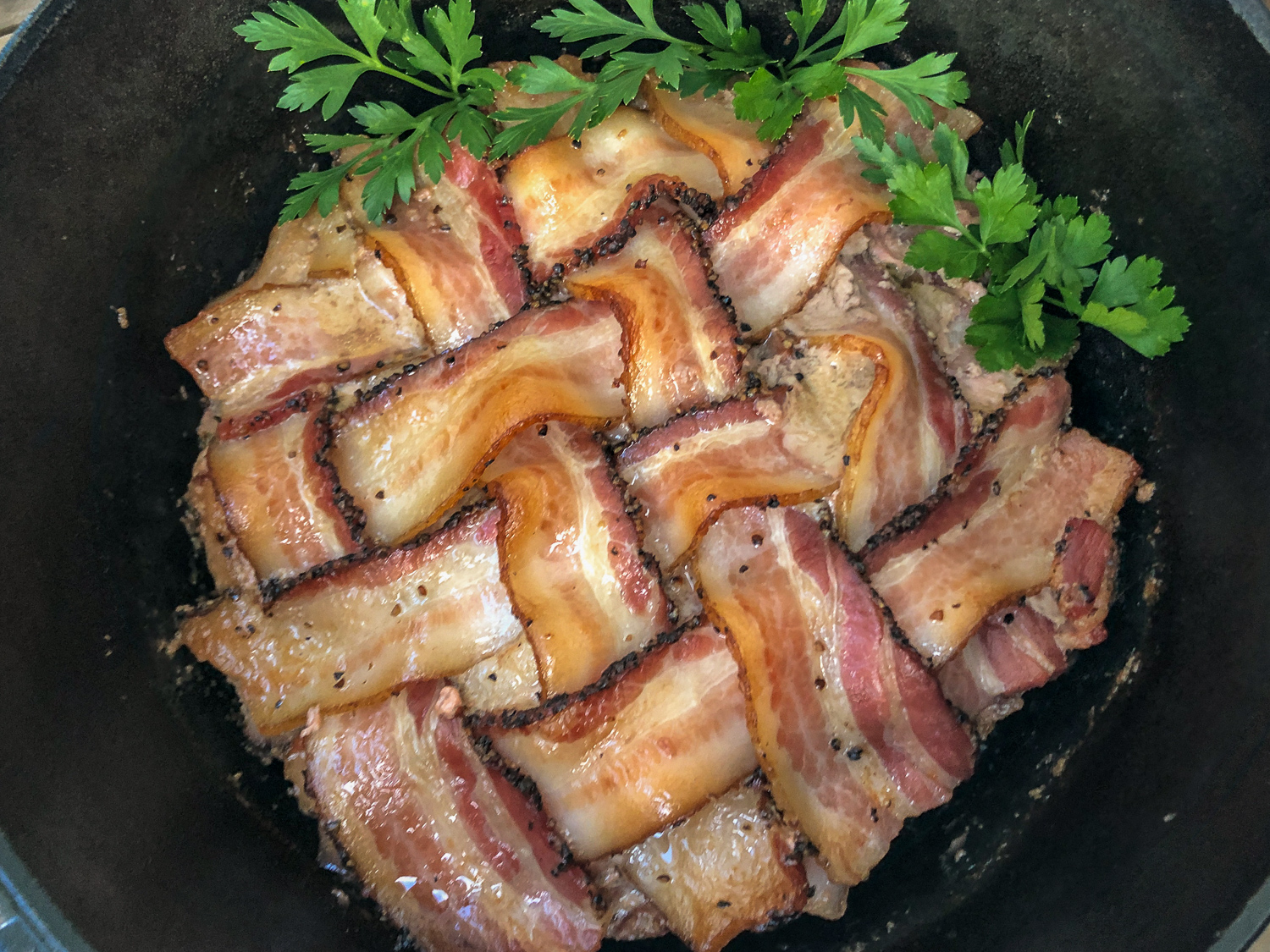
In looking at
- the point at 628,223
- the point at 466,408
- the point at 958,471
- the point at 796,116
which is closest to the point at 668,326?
the point at 628,223

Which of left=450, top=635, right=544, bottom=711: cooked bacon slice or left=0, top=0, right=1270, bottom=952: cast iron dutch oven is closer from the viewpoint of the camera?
left=0, top=0, right=1270, bottom=952: cast iron dutch oven

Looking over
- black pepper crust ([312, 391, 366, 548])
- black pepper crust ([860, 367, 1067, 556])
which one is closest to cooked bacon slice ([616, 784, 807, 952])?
black pepper crust ([860, 367, 1067, 556])

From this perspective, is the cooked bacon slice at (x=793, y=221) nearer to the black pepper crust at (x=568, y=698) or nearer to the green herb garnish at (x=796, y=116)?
the green herb garnish at (x=796, y=116)

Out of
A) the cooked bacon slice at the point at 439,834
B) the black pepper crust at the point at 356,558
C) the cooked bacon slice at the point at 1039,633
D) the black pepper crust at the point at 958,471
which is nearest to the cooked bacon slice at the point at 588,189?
the black pepper crust at the point at 356,558

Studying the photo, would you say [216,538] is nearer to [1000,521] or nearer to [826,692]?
[826,692]

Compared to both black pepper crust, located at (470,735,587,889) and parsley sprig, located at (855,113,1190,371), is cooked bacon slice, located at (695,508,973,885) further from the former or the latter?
parsley sprig, located at (855,113,1190,371)

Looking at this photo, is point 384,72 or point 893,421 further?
point 384,72

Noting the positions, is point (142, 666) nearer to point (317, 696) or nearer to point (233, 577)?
point (233, 577)
